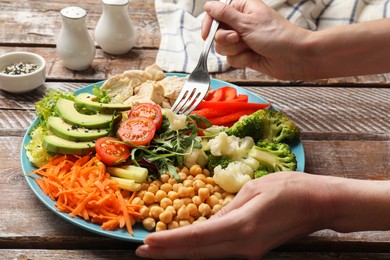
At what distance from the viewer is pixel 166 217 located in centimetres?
178

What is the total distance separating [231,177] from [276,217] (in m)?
0.33

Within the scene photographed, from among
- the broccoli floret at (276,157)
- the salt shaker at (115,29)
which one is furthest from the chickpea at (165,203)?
the salt shaker at (115,29)

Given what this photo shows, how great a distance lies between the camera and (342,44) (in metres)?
2.28

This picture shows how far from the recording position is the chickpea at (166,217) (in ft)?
5.83

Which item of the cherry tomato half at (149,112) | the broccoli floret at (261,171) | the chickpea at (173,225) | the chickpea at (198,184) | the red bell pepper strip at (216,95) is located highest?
the red bell pepper strip at (216,95)

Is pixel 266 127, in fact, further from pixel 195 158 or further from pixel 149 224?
pixel 149 224

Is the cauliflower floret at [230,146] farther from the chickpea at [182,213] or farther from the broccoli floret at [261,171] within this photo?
the chickpea at [182,213]

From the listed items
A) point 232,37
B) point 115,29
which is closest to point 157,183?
point 232,37

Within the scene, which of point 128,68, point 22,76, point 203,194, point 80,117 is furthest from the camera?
point 128,68

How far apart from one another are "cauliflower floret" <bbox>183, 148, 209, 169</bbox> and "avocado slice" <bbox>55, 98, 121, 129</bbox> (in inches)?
11.4

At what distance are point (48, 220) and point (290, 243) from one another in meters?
0.74

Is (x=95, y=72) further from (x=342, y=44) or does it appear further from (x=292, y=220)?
(x=292, y=220)

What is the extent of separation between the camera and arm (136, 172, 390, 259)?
1542 millimetres

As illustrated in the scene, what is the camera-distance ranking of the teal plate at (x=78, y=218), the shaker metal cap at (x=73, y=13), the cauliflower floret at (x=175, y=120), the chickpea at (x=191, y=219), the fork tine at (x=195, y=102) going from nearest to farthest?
the teal plate at (x=78, y=218) → the chickpea at (x=191, y=219) → the cauliflower floret at (x=175, y=120) → the fork tine at (x=195, y=102) → the shaker metal cap at (x=73, y=13)
